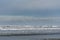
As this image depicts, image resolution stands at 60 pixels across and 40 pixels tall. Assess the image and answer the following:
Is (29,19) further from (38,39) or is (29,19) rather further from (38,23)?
(38,39)

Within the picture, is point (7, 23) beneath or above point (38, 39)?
above

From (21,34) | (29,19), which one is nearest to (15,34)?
(21,34)

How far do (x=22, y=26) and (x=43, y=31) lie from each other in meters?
0.37

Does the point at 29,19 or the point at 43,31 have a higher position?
the point at 29,19

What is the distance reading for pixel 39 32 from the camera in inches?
118

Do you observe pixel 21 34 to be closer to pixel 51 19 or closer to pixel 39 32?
pixel 39 32

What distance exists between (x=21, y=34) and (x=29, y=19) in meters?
0.31

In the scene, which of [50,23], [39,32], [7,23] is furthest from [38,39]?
[7,23]

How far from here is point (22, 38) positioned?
9.75ft

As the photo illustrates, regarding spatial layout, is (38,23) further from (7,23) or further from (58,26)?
(7,23)

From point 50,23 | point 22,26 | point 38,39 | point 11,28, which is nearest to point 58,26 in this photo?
point 50,23

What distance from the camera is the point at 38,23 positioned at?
3088mm

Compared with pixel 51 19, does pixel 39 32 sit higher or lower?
lower

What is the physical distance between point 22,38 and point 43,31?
1.21 ft
